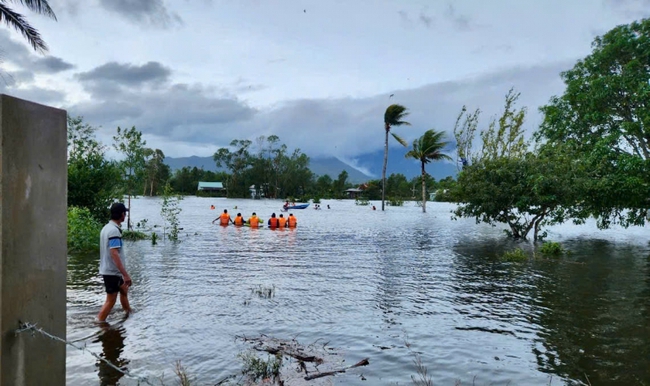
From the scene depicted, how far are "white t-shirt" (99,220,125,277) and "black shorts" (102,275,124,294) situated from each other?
10 cm

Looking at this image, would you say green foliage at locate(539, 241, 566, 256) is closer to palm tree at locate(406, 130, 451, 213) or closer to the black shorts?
the black shorts

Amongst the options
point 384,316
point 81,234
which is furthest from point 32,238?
point 81,234

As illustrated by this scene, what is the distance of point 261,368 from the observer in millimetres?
5684

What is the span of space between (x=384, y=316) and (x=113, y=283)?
4.86 metres

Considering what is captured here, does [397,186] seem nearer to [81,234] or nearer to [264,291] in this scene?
[81,234]

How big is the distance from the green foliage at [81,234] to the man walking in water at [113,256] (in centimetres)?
1007

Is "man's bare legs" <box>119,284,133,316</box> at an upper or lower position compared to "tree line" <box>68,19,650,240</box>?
lower

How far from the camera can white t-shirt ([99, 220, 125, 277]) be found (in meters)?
7.00

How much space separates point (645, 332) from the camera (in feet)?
25.3

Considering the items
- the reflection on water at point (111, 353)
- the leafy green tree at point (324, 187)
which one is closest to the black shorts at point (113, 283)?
the reflection on water at point (111, 353)

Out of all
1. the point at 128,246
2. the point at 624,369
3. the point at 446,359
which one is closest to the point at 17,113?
the point at 446,359

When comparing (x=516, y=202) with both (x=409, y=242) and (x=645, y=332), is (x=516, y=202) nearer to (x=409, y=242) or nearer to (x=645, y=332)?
(x=409, y=242)

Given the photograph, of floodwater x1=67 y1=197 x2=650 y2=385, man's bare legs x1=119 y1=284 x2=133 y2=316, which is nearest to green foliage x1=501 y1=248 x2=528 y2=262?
floodwater x1=67 y1=197 x2=650 y2=385

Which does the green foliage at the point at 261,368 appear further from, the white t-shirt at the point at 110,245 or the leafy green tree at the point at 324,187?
the leafy green tree at the point at 324,187
